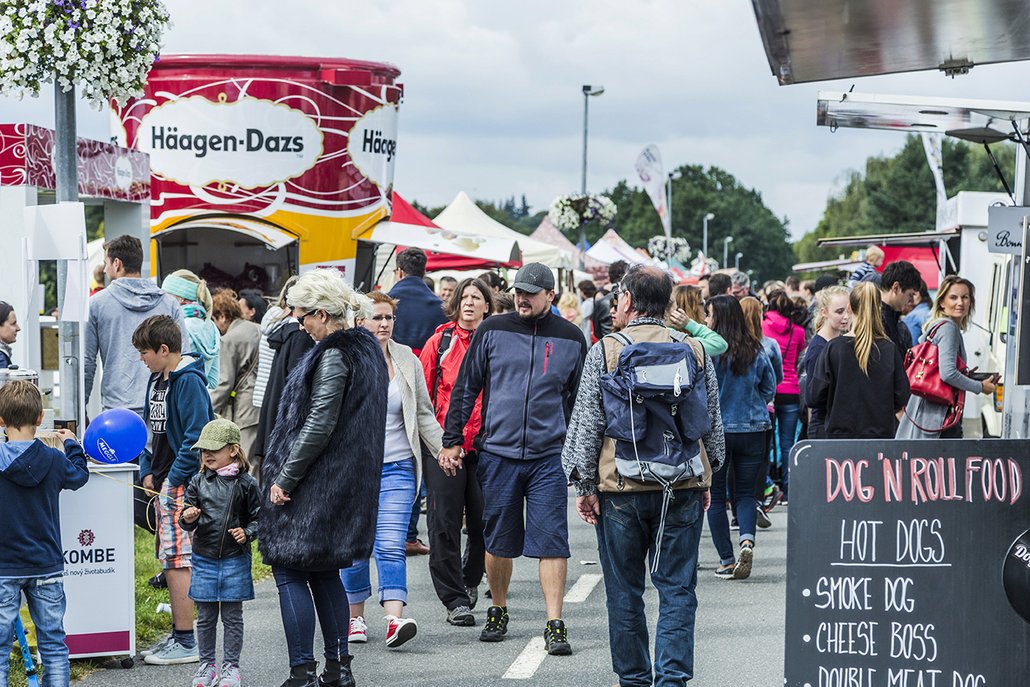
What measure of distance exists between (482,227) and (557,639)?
20596 millimetres

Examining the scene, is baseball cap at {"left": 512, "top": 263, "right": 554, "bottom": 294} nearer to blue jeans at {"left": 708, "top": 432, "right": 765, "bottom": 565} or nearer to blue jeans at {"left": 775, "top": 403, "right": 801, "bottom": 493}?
blue jeans at {"left": 708, "top": 432, "right": 765, "bottom": 565}

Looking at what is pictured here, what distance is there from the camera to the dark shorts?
748 cm

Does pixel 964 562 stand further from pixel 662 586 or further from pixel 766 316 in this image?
pixel 766 316

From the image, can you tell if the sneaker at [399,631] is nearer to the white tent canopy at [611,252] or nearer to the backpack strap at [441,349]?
the backpack strap at [441,349]

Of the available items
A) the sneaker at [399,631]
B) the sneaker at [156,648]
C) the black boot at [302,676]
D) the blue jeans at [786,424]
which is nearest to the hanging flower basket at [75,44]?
the sneaker at [156,648]

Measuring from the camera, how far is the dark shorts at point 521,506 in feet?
24.5

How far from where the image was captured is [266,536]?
20.6 feet

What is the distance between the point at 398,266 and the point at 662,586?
5014 mm

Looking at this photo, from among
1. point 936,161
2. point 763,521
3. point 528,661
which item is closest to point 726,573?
point 763,521

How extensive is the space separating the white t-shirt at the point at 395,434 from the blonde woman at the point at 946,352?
317cm

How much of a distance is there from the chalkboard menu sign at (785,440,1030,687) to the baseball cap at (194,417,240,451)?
8.14ft

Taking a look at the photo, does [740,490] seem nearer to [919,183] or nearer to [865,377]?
[865,377]

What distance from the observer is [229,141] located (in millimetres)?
16078

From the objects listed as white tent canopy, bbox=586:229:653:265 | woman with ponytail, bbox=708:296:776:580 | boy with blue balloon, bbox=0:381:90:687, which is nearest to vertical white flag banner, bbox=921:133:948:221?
white tent canopy, bbox=586:229:653:265
